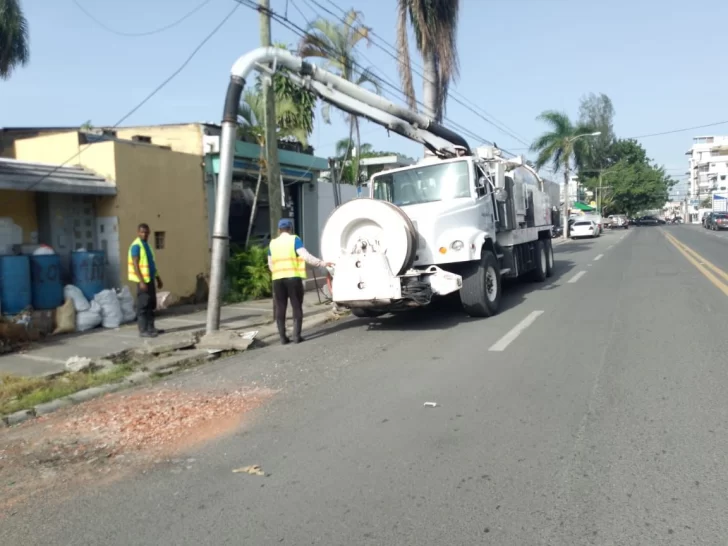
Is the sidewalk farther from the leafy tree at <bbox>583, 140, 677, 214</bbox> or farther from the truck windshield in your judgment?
the leafy tree at <bbox>583, 140, 677, 214</bbox>

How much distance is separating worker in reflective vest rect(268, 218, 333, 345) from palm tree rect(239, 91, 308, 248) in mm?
5322

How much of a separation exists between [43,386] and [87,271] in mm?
3793

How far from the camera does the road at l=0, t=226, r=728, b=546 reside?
3660 millimetres

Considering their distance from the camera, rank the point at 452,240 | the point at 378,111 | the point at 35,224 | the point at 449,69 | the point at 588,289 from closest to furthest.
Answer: the point at 452,240
the point at 35,224
the point at 378,111
the point at 588,289
the point at 449,69

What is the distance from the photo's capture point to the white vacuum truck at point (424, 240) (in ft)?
31.6

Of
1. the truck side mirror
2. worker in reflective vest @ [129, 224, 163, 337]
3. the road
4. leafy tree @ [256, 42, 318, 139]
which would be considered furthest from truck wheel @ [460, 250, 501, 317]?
leafy tree @ [256, 42, 318, 139]

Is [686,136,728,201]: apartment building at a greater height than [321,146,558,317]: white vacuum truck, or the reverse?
[686,136,728,201]: apartment building

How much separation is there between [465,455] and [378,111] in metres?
9.30

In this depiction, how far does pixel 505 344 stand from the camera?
838 cm

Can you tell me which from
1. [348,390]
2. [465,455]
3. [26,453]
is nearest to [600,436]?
[465,455]

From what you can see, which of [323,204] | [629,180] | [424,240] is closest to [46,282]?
[424,240]

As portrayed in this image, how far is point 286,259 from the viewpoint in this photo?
9.37 metres

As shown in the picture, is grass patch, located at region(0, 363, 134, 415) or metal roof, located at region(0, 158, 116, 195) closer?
grass patch, located at region(0, 363, 134, 415)

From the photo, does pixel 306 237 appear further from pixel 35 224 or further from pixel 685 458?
pixel 685 458
